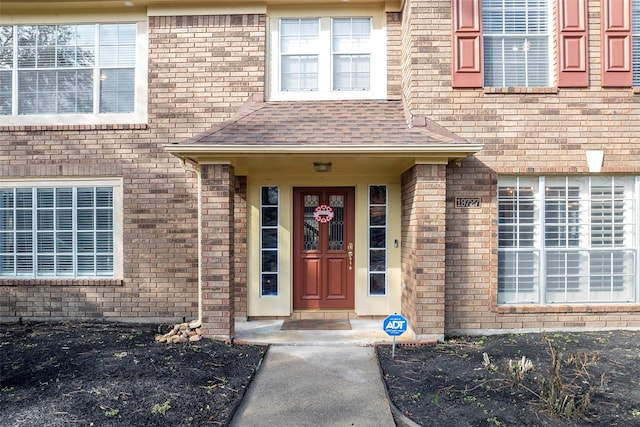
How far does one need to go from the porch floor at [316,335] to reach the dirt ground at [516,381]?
0.40 meters

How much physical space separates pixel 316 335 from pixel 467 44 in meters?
4.68

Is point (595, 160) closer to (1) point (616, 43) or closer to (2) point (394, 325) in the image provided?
(1) point (616, 43)

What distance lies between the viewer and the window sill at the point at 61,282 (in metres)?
6.57

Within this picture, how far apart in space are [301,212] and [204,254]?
6.25 ft

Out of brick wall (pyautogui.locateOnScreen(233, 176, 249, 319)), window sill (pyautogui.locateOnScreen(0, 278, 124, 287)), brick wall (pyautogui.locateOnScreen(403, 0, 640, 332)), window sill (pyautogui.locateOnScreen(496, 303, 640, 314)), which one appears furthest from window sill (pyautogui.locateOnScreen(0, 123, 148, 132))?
window sill (pyautogui.locateOnScreen(496, 303, 640, 314))

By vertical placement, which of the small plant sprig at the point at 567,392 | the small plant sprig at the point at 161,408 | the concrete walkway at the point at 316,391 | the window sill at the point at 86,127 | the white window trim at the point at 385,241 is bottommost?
the concrete walkway at the point at 316,391

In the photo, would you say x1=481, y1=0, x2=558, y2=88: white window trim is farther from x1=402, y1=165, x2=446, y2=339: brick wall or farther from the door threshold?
the door threshold

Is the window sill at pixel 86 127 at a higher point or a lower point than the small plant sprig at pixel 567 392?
higher

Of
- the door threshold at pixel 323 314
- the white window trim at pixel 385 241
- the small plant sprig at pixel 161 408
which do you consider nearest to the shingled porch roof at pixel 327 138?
the white window trim at pixel 385 241

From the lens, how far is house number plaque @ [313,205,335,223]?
6754 mm

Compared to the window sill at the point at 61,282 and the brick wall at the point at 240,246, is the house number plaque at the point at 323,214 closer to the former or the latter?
the brick wall at the point at 240,246

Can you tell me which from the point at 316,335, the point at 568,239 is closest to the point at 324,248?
the point at 316,335

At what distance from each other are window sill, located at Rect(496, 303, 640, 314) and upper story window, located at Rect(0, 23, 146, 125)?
256 inches

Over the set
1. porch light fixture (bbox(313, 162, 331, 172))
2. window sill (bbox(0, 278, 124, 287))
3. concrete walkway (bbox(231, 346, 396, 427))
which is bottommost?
concrete walkway (bbox(231, 346, 396, 427))
